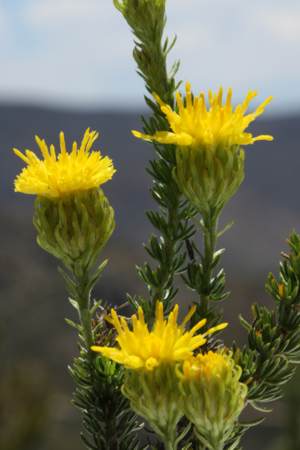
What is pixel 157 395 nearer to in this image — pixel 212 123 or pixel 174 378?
pixel 174 378

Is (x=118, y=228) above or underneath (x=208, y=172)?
above

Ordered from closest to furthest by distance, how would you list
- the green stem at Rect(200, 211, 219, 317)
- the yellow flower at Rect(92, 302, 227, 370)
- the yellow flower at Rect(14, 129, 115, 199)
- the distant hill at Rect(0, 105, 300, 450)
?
the yellow flower at Rect(92, 302, 227, 370) < the yellow flower at Rect(14, 129, 115, 199) < the green stem at Rect(200, 211, 219, 317) < the distant hill at Rect(0, 105, 300, 450)

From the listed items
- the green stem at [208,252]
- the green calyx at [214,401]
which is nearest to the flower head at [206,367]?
the green calyx at [214,401]

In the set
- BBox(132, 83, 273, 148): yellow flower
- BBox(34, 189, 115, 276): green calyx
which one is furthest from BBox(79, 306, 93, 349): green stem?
BBox(132, 83, 273, 148): yellow flower

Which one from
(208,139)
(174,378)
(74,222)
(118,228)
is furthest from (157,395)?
(118,228)

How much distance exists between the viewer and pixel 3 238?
23578 millimetres

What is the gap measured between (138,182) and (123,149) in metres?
3.92

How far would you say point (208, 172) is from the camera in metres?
1.33

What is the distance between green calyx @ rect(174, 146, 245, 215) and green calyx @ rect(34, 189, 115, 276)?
15 centimetres

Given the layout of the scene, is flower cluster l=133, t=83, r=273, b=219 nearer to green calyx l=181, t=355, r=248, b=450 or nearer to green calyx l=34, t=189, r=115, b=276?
green calyx l=34, t=189, r=115, b=276

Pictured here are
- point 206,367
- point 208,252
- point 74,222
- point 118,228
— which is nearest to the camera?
point 206,367

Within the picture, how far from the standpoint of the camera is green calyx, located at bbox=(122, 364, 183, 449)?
1.15 metres

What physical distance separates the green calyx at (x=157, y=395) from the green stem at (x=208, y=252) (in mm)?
269

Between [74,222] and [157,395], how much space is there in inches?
13.5
